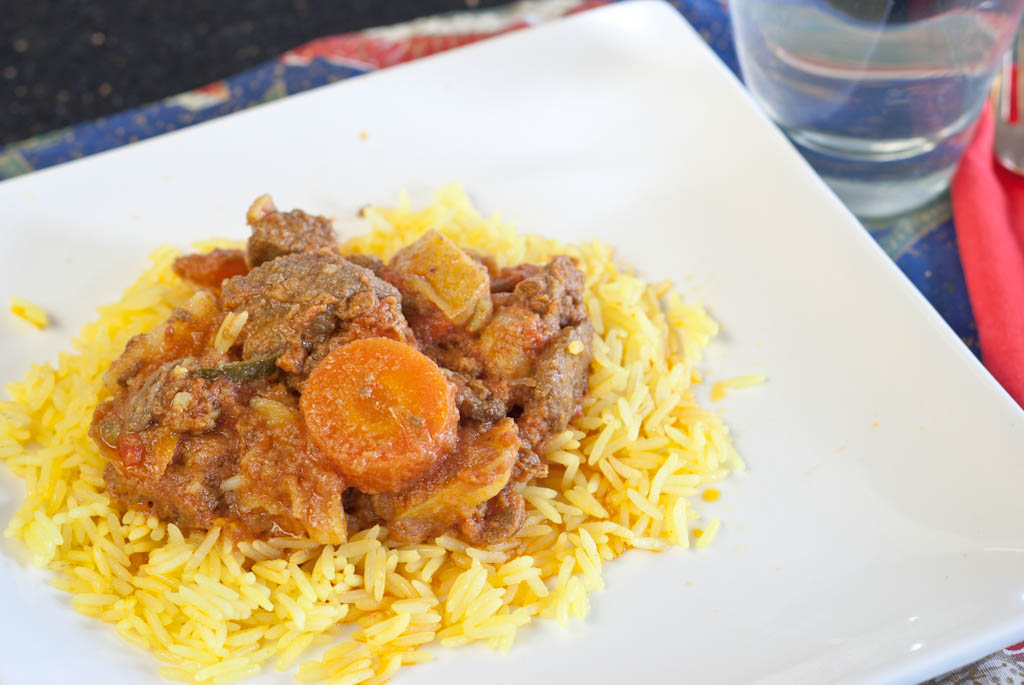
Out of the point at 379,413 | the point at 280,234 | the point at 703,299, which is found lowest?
the point at 703,299

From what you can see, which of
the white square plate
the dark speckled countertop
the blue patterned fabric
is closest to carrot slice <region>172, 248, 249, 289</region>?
the white square plate

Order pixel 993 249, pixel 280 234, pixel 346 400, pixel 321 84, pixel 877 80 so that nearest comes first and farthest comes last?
pixel 346 400 < pixel 280 234 < pixel 993 249 < pixel 877 80 < pixel 321 84

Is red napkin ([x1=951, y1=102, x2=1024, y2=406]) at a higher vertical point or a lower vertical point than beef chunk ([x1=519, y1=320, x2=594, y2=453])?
lower

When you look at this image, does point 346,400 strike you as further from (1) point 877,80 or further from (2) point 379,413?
(1) point 877,80

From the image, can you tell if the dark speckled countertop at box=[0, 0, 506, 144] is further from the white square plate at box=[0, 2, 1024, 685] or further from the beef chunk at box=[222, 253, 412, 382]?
the beef chunk at box=[222, 253, 412, 382]

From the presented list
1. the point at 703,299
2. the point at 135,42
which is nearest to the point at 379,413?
the point at 703,299

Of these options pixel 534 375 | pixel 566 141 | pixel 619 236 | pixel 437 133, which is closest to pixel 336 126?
pixel 437 133
